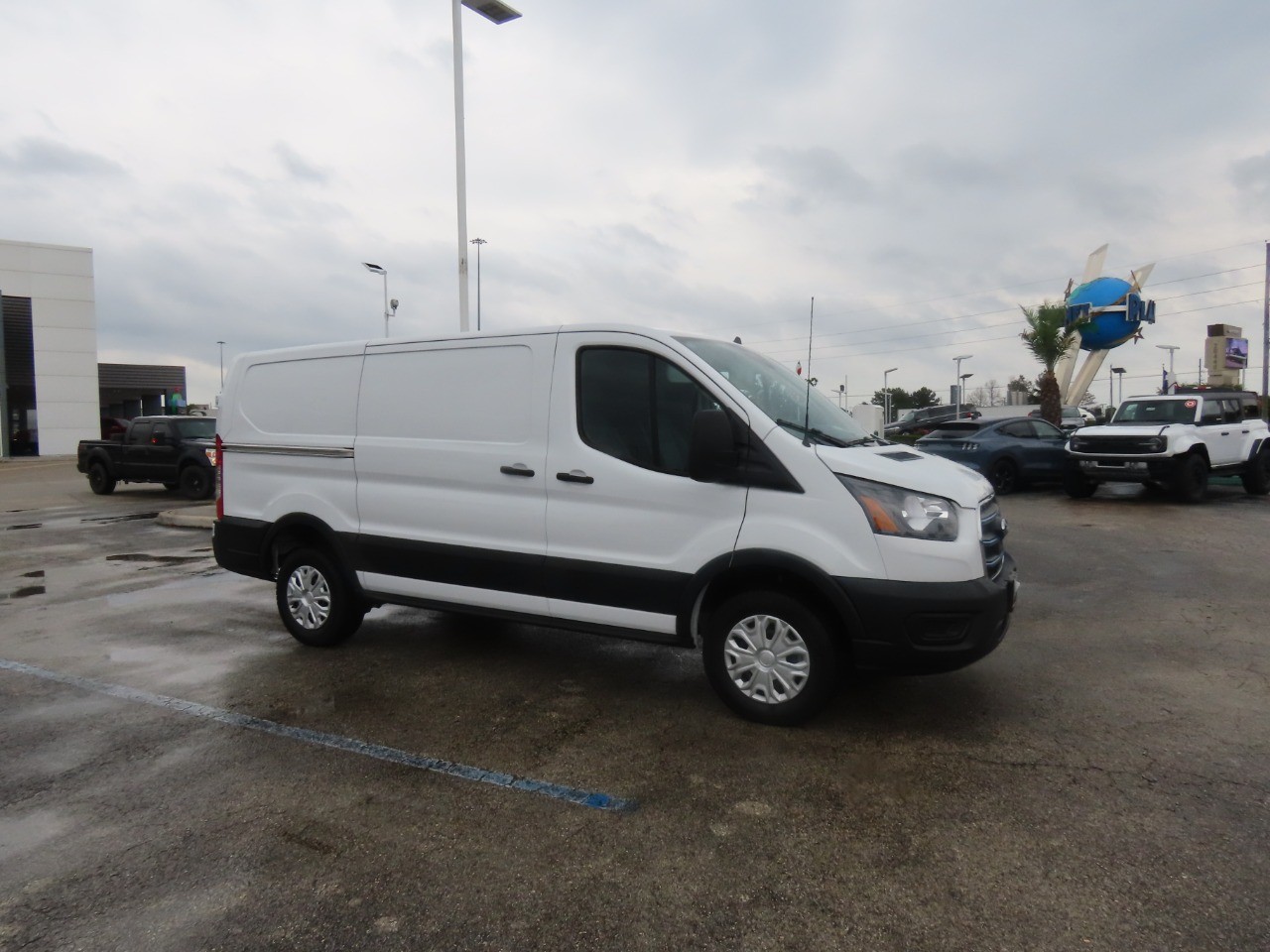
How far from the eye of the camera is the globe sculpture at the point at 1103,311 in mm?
40781

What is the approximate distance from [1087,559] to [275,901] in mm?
8616

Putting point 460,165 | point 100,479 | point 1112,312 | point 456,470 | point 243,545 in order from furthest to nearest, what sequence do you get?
point 1112,312
point 100,479
point 460,165
point 243,545
point 456,470

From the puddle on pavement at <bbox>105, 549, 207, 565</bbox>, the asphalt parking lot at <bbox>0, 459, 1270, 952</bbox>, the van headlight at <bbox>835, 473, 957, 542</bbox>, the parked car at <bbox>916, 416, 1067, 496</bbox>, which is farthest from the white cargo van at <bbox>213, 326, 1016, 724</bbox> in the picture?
the parked car at <bbox>916, 416, 1067, 496</bbox>

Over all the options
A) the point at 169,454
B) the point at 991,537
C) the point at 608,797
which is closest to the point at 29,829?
the point at 608,797

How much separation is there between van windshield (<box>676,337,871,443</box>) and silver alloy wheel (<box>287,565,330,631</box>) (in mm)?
3074

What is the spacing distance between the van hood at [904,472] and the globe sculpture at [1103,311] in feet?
132

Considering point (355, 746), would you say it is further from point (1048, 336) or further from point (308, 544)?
point (1048, 336)

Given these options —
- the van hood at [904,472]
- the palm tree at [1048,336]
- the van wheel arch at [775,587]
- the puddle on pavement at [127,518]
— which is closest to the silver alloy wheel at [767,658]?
the van wheel arch at [775,587]

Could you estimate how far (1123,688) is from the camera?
4.82 m

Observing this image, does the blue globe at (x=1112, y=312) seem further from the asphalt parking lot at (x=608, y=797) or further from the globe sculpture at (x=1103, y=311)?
the asphalt parking lot at (x=608, y=797)

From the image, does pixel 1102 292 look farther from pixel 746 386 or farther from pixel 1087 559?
pixel 746 386

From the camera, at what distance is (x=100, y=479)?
18797mm

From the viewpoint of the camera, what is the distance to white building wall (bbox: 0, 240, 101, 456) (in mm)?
39125

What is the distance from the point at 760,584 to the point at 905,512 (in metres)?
0.80
